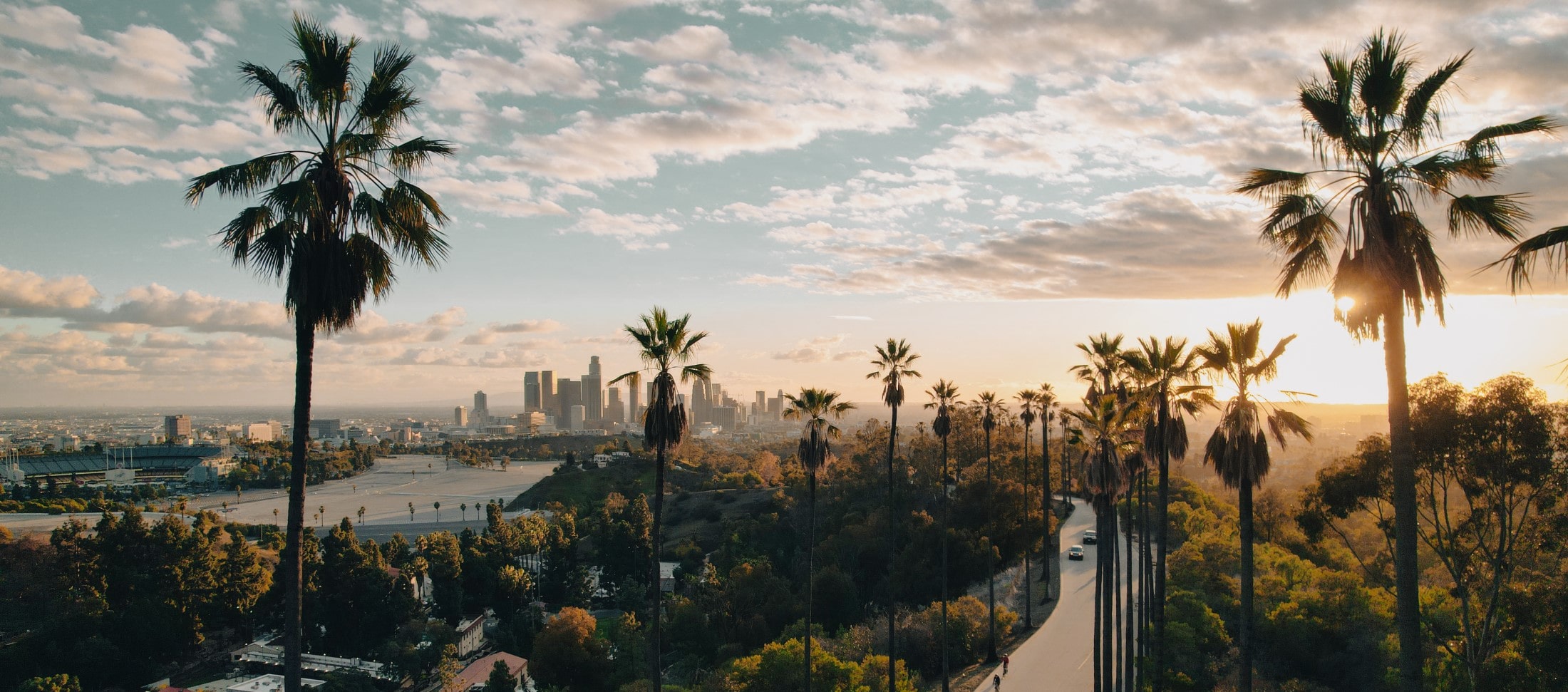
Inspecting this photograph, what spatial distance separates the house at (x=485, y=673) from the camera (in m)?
41.5

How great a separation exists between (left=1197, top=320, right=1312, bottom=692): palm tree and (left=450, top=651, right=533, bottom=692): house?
35.1 meters

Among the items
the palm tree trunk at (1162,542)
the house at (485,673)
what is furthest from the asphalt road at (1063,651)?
the house at (485,673)

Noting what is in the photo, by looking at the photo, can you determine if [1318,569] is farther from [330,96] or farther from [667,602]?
[330,96]

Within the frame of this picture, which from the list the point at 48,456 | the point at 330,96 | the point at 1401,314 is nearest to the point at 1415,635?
the point at 1401,314

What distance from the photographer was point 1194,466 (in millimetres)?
134250

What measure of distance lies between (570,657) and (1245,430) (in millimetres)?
30853

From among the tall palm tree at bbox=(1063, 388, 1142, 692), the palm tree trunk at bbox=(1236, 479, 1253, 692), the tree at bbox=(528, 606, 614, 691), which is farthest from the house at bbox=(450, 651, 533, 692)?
the palm tree trunk at bbox=(1236, 479, 1253, 692)

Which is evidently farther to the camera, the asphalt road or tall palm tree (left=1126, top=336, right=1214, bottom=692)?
the asphalt road

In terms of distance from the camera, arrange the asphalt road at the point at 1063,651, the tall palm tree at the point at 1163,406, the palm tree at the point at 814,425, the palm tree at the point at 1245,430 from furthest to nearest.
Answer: the asphalt road at the point at 1063,651 → the palm tree at the point at 814,425 → the tall palm tree at the point at 1163,406 → the palm tree at the point at 1245,430

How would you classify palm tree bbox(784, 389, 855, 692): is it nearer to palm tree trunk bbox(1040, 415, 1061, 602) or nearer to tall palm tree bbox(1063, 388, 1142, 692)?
tall palm tree bbox(1063, 388, 1142, 692)

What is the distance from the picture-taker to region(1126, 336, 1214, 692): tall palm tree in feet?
59.2

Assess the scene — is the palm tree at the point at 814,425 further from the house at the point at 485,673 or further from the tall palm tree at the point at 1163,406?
the house at the point at 485,673

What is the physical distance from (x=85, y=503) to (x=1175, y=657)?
136490mm

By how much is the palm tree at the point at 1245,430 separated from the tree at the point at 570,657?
94.5ft
